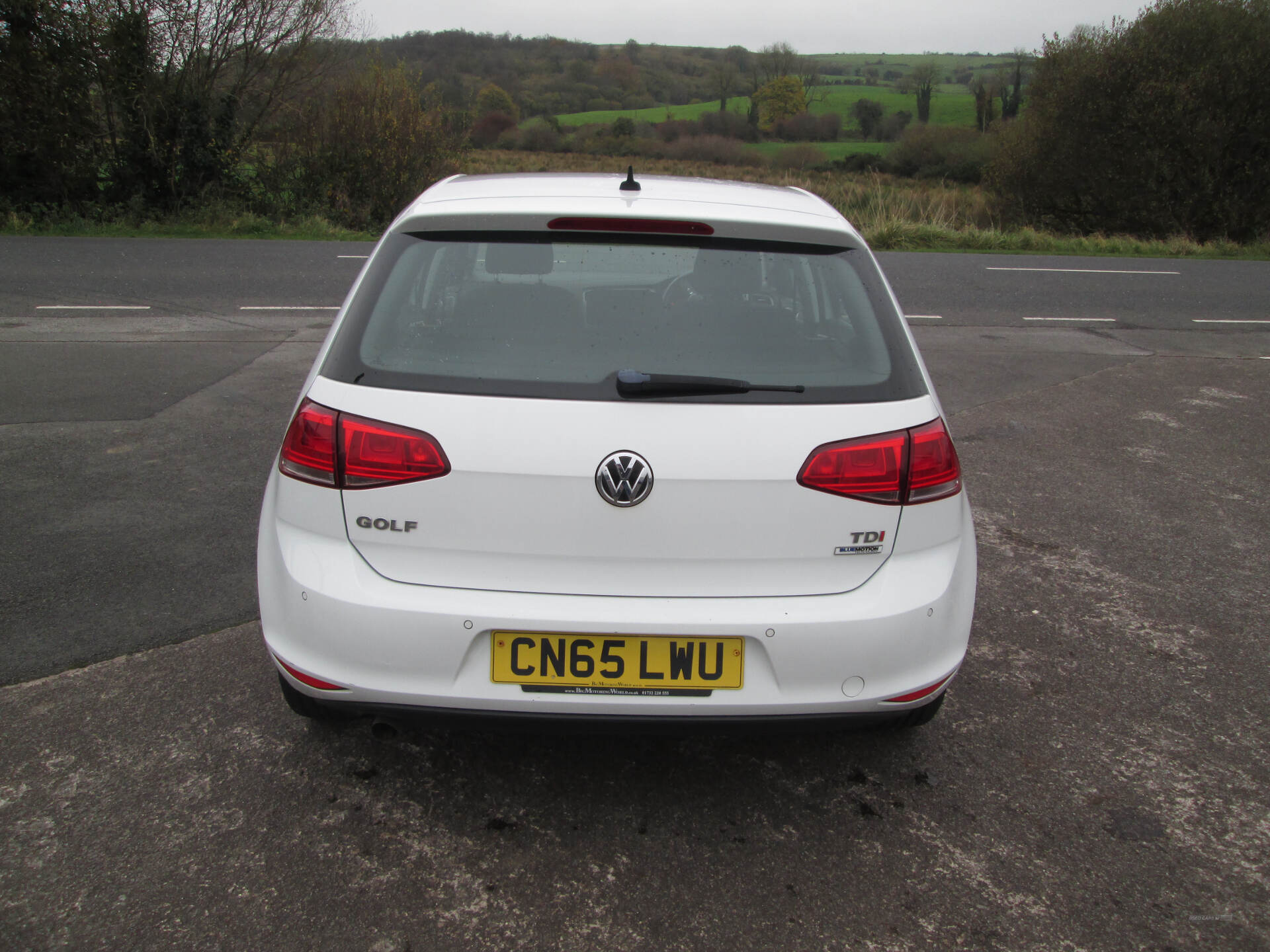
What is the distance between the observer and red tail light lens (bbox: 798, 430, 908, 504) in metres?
2.35

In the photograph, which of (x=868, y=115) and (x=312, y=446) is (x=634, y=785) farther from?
(x=868, y=115)

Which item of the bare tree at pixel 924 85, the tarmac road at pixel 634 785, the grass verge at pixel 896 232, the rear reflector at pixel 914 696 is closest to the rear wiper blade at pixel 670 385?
the rear reflector at pixel 914 696

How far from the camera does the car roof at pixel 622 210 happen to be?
2551mm

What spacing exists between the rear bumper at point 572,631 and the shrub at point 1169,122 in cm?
2587

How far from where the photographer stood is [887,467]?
241cm

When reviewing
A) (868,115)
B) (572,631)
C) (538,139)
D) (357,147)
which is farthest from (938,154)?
(572,631)

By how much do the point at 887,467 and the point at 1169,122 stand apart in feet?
88.1

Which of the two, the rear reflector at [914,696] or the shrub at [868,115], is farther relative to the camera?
the shrub at [868,115]

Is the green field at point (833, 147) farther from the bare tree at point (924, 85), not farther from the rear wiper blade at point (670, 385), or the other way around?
the rear wiper blade at point (670, 385)

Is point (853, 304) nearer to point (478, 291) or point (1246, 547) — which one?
point (478, 291)

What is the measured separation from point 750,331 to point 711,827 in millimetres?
1311

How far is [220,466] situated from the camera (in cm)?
536

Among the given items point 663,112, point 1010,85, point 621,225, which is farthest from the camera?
point 663,112

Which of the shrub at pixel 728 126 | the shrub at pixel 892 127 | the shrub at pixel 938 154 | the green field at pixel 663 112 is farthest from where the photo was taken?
the shrub at pixel 892 127
